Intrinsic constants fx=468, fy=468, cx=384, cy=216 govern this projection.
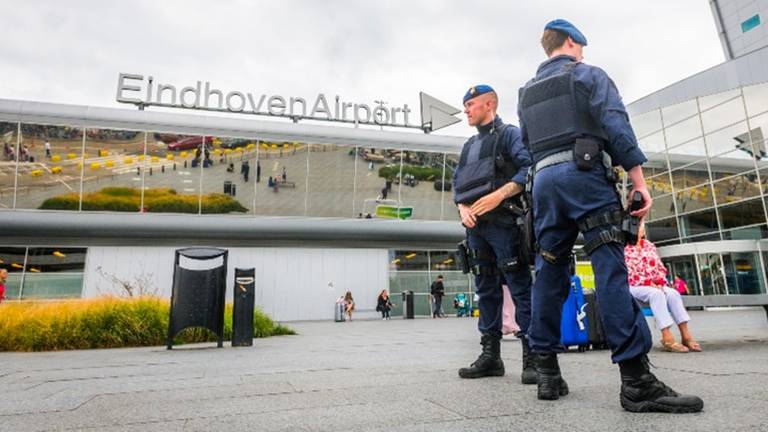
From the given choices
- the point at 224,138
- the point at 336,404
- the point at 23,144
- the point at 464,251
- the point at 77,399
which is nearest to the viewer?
the point at 336,404

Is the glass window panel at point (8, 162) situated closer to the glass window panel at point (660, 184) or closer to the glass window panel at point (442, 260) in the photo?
the glass window panel at point (442, 260)

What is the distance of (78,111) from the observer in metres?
18.0

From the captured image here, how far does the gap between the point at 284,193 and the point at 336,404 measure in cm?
1873

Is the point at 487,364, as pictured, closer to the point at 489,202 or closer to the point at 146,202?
the point at 489,202

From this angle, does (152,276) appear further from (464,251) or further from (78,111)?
(464,251)

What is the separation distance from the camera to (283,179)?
2052 centimetres

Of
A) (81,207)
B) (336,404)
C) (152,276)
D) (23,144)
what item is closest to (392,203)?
(152,276)

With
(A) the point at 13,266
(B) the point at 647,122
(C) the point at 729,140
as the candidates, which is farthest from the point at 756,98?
(A) the point at 13,266

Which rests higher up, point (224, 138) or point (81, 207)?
point (224, 138)

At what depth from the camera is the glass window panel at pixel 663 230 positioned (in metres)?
20.7

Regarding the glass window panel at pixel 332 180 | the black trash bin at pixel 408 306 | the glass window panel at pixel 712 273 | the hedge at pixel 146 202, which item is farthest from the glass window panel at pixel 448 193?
the glass window panel at pixel 712 273

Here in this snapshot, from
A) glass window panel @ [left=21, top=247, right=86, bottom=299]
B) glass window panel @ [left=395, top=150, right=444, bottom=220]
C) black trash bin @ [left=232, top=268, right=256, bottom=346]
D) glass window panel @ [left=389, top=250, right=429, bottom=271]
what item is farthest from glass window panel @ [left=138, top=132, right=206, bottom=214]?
black trash bin @ [left=232, top=268, right=256, bottom=346]

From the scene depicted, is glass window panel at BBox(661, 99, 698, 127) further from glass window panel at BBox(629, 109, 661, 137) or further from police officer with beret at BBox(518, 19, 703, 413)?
police officer with beret at BBox(518, 19, 703, 413)

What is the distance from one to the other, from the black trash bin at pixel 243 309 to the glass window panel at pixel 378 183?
14.3 meters
